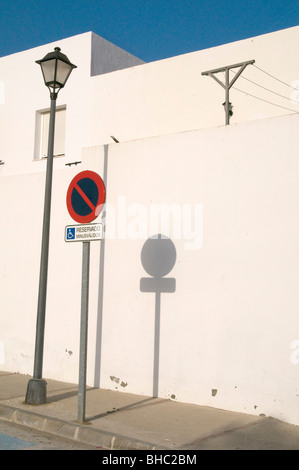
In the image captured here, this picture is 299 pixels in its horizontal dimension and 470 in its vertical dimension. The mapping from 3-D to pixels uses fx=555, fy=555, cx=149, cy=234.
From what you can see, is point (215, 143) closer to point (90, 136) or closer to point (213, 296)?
point (213, 296)

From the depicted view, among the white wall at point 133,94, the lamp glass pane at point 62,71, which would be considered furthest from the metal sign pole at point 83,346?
the white wall at point 133,94

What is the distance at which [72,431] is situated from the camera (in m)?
6.30

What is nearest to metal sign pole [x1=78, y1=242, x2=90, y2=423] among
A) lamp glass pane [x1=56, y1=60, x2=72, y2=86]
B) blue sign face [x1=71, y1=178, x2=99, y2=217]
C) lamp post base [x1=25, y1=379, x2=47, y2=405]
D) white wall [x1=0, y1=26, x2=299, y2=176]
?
blue sign face [x1=71, y1=178, x2=99, y2=217]

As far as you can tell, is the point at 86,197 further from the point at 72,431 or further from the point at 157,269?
the point at 72,431

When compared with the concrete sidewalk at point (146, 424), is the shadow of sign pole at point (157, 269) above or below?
above

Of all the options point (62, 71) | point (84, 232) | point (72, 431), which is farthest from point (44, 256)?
point (62, 71)

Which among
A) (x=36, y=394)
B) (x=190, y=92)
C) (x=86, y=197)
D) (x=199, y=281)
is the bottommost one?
(x=36, y=394)

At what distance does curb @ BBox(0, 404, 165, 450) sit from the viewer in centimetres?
575

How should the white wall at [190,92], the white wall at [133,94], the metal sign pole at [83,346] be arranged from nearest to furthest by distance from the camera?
the metal sign pole at [83,346] → the white wall at [190,92] → the white wall at [133,94]

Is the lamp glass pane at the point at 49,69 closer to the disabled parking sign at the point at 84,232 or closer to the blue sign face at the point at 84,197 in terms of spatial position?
the blue sign face at the point at 84,197

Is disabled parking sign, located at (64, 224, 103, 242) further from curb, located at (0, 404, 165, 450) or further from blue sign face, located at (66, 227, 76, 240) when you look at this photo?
curb, located at (0, 404, 165, 450)

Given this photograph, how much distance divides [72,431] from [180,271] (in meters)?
2.71

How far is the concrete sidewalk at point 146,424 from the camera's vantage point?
5.77m

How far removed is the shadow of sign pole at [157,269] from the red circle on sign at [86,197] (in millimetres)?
1660
